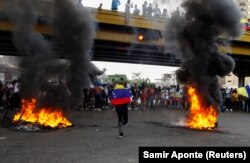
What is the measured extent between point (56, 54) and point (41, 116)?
7.25ft

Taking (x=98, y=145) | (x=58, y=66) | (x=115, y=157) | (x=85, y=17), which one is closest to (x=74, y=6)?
(x=85, y=17)

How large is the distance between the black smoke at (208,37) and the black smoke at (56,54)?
3.84m

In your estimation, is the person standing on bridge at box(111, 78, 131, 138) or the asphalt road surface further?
the person standing on bridge at box(111, 78, 131, 138)

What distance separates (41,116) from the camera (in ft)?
42.4

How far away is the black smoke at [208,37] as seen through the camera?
14125 millimetres

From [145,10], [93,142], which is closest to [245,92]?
[145,10]

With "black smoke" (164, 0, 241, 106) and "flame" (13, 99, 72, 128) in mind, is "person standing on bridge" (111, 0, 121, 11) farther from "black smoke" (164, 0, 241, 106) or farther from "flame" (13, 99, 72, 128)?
"flame" (13, 99, 72, 128)

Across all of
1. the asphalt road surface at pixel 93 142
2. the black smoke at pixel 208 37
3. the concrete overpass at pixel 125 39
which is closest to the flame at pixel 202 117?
the black smoke at pixel 208 37

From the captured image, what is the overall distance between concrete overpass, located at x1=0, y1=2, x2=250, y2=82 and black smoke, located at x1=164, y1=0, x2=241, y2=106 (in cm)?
210

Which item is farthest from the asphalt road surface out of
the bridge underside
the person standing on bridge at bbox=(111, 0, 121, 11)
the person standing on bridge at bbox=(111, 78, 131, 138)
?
the person standing on bridge at bbox=(111, 0, 121, 11)

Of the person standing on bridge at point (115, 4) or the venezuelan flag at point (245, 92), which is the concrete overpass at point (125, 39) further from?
the venezuelan flag at point (245, 92)

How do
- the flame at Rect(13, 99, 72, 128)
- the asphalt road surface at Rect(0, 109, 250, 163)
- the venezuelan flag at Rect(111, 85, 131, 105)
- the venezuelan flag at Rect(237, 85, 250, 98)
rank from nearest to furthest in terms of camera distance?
1. the asphalt road surface at Rect(0, 109, 250, 163)
2. the venezuelan flag at Rect(111, 85, 131, 105)
3. the flame at Rect(13, 99, 72, 128)
4. the venezuelan flag at Rect(237, 85, 250, 98)

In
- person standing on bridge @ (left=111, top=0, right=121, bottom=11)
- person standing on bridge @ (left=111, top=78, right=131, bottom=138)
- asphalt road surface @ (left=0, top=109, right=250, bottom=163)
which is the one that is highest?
person standing on bridge @ (left=111, top=0, right=121, bottom=11)

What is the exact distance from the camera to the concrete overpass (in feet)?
73.7
